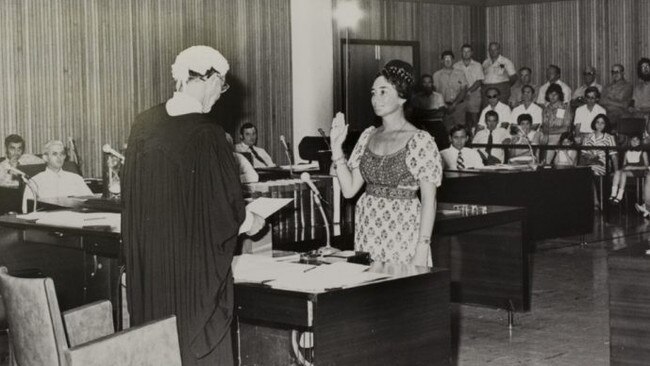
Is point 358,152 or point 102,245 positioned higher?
point 358,152

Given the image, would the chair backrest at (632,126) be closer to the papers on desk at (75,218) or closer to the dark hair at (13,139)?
the dark hair at (13,139)

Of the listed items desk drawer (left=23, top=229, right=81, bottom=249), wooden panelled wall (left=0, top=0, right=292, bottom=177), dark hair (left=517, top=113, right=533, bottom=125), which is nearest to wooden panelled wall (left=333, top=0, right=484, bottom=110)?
wooden panelled wall (left=0, top=0, right=292, bottom=177)

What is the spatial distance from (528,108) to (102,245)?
11203 mm

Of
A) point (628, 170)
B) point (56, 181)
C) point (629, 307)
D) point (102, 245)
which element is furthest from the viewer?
point (628, 170)

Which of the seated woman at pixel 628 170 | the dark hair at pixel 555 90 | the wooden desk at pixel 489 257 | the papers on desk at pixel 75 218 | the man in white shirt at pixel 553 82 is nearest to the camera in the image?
the papers on desk at pixel 75 218

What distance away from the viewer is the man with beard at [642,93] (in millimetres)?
14875

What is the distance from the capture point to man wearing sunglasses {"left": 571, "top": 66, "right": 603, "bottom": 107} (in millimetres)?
15248

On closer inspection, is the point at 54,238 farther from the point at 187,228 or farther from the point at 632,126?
the point at 632,126

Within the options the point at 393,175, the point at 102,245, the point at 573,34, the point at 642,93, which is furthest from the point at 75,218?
the point at 573,34

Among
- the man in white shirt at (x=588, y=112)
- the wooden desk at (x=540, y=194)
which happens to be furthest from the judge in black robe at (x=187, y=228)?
the man in white shirt at (x=588, y=112)

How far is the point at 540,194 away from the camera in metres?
10.1

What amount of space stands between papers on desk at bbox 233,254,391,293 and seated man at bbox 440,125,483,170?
694 centimetres

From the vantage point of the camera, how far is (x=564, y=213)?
1033cm

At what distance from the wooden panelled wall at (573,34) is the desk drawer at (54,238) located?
42.5 feet
